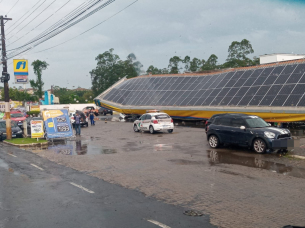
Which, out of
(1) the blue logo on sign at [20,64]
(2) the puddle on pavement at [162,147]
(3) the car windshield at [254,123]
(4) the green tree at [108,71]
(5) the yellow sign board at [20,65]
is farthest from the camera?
(4) the green tree at [108,71]

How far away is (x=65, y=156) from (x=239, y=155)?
8.24 meters

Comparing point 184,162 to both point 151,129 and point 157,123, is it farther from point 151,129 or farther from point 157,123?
point 151,129

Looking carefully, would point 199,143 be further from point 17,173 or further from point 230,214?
point 230,214

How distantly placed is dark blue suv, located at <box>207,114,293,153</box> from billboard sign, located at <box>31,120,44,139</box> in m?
12.3

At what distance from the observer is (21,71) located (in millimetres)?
25672

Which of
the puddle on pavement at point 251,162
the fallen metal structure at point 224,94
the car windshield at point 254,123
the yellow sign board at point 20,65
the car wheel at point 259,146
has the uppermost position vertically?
the yellow sign board at point 20,65

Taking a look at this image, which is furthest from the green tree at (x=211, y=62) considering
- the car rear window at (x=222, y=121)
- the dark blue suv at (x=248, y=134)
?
the dark blue suv at (x=248, y=134)

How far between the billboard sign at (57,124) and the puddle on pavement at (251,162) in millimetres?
11420

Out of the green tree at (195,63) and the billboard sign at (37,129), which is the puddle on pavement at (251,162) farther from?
the green tree at (195,63)

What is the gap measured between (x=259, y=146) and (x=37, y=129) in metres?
15.3

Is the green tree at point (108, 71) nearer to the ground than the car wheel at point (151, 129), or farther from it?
farther from it

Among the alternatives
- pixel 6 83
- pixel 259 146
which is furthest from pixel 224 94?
pixel 6 83

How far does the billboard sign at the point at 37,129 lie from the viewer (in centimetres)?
2266

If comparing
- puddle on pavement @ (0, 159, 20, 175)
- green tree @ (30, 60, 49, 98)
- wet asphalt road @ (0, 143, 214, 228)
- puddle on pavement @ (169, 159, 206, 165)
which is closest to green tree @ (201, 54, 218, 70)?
green tree @ (30, 60, 49, 98)
